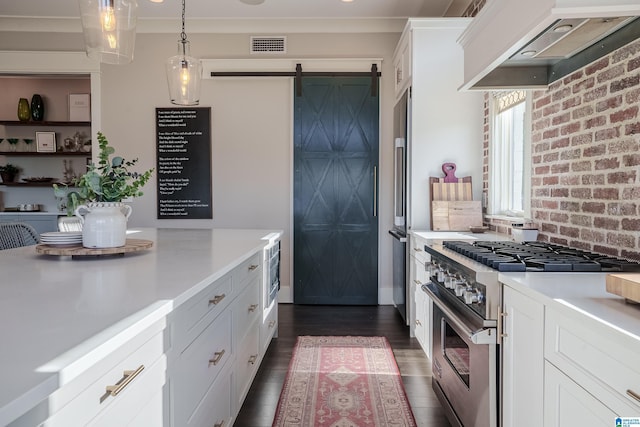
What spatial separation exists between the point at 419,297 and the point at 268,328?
3.66ft

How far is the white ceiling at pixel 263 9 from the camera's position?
4340 mm

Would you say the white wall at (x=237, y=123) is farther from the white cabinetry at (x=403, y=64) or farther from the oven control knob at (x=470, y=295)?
the oven control knob at (x=470, y=295)

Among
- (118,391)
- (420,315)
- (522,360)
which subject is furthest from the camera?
(420,315)

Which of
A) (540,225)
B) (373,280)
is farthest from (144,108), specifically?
(540,225)

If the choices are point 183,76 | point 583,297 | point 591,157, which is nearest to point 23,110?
point 183,76

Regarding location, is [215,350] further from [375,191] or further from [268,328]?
[375,191]

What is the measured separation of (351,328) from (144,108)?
327 centimetres

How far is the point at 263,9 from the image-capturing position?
4.50m

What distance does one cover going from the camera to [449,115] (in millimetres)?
3637

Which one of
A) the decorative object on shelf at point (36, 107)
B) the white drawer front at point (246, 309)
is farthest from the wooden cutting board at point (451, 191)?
the decorative object on shelf at point (36, 107)

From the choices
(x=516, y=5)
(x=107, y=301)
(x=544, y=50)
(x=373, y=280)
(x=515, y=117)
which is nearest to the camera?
(x=107, y=301)

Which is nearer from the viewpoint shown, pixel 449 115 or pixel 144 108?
pixel 449 115

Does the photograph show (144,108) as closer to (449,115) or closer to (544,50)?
(449,115)

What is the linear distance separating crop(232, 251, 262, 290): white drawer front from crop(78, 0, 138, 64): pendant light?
121 cm
